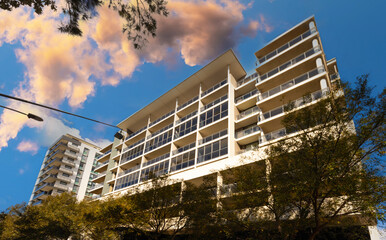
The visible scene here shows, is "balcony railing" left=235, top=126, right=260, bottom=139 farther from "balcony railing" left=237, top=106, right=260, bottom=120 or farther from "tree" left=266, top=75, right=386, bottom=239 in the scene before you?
"tree" left=266, top=75, right=386, bottom=239

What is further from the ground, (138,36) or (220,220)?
(138,36)

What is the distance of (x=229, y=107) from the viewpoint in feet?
99.6

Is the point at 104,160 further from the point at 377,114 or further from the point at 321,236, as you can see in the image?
the point at 377,114

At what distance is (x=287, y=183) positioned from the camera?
1307cm

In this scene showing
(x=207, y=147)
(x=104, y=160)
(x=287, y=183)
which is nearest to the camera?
(x=287, y=183)

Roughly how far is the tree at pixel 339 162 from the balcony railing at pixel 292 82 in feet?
37.6

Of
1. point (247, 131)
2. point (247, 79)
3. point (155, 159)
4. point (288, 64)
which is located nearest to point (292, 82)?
point (288, 64)

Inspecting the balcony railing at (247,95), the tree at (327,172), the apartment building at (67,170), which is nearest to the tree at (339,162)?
the tree at (327,172)

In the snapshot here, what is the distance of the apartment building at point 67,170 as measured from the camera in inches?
2758

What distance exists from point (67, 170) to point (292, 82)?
71322mm

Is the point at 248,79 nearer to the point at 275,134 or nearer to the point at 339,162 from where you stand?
the point at 275,134

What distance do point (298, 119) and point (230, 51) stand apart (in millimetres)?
20987

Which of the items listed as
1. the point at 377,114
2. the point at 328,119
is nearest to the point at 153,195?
the point at 328,119

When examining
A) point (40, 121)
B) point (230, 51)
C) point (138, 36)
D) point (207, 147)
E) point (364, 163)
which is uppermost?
point (230, 51)
